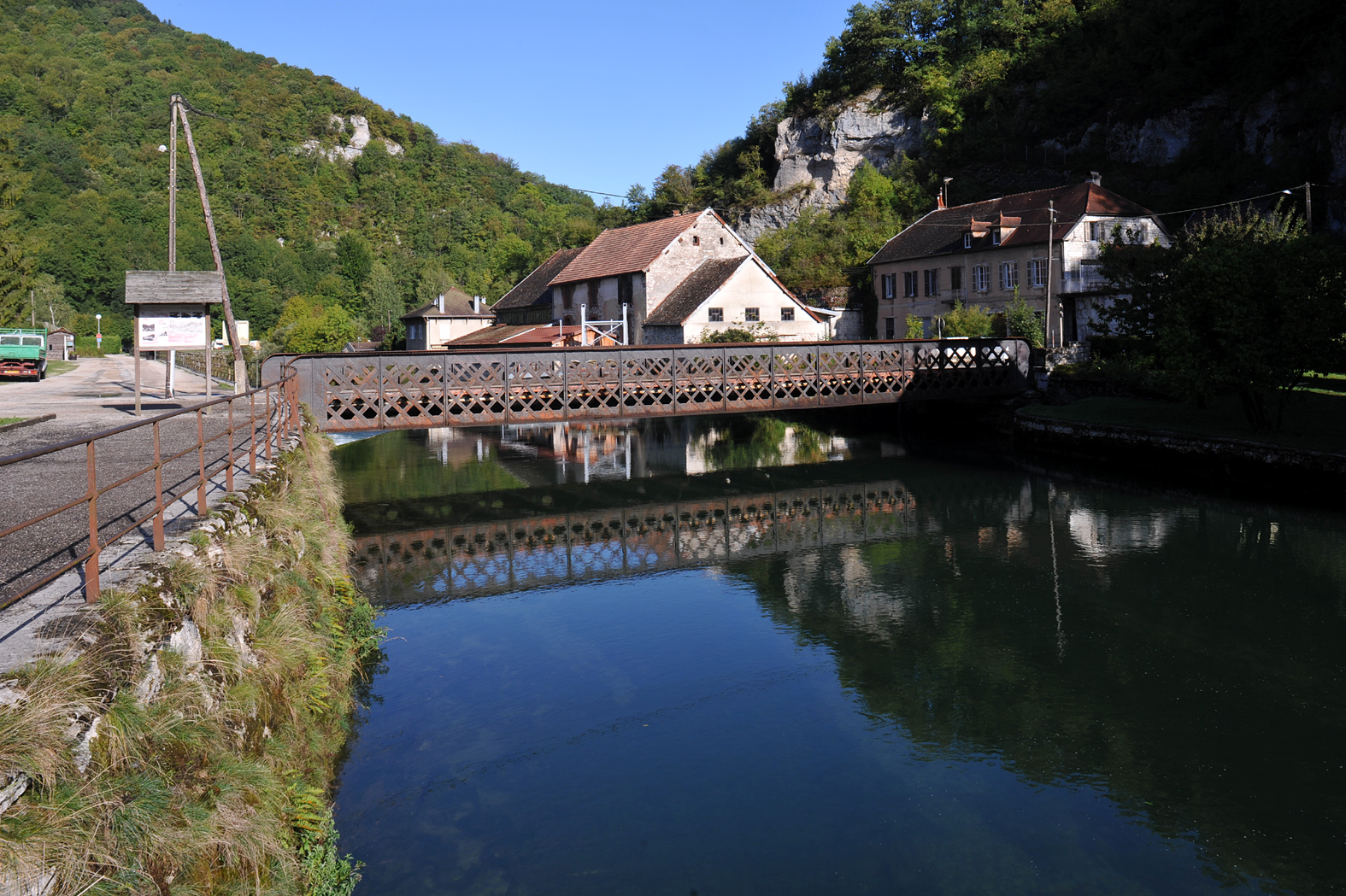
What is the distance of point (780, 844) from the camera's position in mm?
8445

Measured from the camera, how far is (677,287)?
54531mm

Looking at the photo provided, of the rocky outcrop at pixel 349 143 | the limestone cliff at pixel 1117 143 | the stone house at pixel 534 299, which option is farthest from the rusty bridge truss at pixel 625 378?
the rocky outcrop at pixel 349 143

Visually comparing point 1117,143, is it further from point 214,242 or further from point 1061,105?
point 214,242

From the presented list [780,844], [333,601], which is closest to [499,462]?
[333,601]

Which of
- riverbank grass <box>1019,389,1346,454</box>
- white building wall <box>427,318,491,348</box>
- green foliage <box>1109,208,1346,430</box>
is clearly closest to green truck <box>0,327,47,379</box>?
white building wall <box>427,318,491,348</box>

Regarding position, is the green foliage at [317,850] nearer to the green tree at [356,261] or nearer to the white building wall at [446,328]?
the white building wall at [446,328]

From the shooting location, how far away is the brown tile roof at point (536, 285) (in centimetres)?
6681

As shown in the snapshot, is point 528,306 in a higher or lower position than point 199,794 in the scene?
higher

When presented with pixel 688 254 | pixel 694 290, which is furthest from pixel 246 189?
pixel 694 290

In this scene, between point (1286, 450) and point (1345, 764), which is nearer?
point (1345, 764)

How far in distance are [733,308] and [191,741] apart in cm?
4594

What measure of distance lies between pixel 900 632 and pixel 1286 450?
15143mm

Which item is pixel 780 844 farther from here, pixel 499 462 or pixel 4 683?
pixel 499 462

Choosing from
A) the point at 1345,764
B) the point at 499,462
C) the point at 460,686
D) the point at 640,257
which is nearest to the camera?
the point at 1345,764
